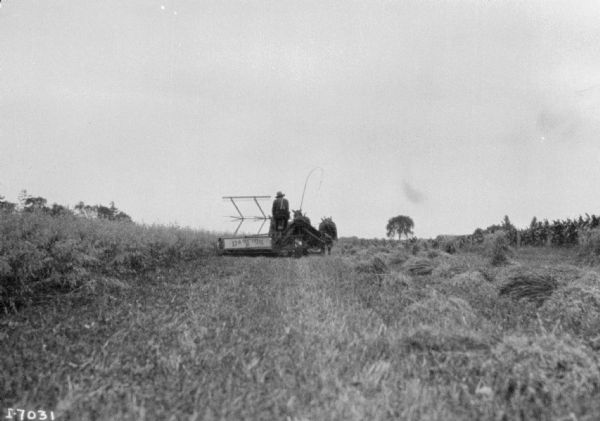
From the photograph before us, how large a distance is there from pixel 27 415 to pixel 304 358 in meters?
1.72

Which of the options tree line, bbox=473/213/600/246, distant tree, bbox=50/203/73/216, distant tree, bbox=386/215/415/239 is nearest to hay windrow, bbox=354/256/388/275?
distant tree, bbox=50/203/73/216

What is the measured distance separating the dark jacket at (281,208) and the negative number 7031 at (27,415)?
601 inches

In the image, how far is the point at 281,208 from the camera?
57.1 ft

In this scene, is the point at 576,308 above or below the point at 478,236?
below

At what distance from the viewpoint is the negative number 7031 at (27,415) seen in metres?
2.11

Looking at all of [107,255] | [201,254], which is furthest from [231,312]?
[201,254]

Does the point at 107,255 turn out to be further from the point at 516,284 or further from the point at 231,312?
the point at 516,284

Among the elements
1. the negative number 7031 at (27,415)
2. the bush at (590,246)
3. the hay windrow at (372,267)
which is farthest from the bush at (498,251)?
the negative number 7031 at (27,415)

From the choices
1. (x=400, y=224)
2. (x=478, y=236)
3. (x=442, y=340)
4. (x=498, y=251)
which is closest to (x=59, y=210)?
(x=442, y=340)

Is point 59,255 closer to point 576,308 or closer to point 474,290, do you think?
point 474,290

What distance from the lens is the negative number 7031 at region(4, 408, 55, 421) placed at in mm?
2107

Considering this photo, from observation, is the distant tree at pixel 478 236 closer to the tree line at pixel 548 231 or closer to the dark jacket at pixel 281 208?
the tree line at pixel 548 231

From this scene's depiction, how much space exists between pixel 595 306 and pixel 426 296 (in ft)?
6.59

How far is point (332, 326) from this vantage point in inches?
143
